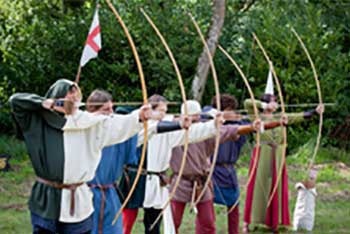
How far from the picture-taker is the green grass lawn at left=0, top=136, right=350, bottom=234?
248 inches

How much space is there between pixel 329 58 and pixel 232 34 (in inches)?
61.0

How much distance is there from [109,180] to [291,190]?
4.45m

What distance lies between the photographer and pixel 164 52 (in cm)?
1056

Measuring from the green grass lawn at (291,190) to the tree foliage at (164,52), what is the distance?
0.79 metres

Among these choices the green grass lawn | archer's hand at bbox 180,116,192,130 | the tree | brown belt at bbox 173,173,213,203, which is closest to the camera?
archer's hand at bbox 180,116,192,130

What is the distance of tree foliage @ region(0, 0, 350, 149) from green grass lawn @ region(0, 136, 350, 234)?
79cm

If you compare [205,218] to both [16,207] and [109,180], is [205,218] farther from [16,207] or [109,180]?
[16,207]

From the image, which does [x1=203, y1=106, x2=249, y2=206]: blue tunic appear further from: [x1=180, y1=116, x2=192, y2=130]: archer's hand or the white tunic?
the white tunic

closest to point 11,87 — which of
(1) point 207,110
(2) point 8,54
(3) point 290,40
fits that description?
(2) point 8,54

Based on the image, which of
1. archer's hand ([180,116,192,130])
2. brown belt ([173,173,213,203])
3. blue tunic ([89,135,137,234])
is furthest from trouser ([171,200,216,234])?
archer's hand ([180,116,192,130])

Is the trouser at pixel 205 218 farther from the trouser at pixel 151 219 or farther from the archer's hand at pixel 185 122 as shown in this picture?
the archer's hand at pixel 185 122

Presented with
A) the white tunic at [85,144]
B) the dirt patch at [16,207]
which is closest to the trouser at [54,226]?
the white tunic at [85,144]

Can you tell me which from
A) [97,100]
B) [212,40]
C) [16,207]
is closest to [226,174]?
[97,100]

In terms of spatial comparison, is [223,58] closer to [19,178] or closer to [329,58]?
[329,58]
